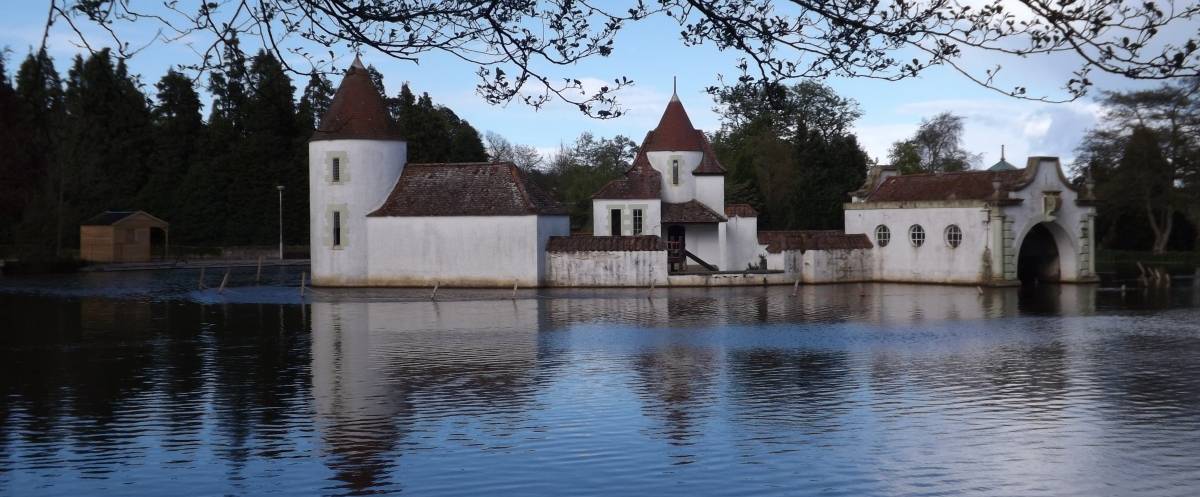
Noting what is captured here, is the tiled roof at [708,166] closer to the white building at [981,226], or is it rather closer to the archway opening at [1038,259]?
the white building at [981,226]

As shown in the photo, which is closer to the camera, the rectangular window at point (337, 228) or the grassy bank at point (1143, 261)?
the rectangular window at point (337, 228)

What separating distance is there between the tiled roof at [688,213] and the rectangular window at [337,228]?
48.8 ft

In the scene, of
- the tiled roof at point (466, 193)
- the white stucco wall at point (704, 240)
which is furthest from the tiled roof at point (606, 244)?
the white stucco wall at point (704, 240)

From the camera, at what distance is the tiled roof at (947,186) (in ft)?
165

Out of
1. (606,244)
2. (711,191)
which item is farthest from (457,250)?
(711,191)

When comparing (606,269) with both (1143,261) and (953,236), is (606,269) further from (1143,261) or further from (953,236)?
(1143,261)

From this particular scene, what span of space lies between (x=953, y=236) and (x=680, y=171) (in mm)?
13597

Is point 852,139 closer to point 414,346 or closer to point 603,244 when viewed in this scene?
point 603,244

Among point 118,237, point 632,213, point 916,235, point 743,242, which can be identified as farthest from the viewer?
point 118,237

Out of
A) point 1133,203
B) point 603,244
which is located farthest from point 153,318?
point 1133,203

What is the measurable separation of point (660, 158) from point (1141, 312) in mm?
26041

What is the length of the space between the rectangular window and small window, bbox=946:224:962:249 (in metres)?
25.6

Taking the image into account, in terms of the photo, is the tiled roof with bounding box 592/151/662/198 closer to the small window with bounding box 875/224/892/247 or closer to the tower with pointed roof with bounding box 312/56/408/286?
the small window with bounding box 875/224/892/247

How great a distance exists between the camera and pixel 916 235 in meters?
52.3
